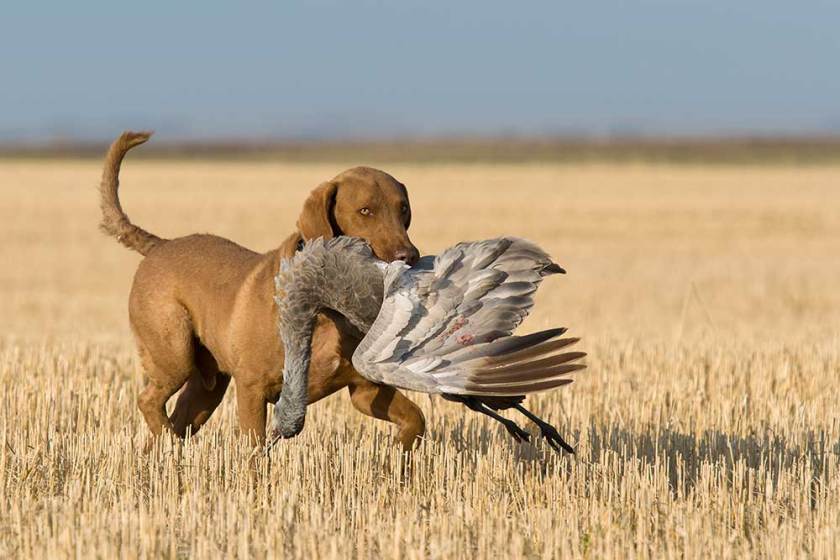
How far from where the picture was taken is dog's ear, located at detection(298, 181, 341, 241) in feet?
18.4

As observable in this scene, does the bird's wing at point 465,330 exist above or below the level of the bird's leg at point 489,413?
above

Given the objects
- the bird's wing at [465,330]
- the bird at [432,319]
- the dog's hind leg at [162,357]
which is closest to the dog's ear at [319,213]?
the bird at [432,319]

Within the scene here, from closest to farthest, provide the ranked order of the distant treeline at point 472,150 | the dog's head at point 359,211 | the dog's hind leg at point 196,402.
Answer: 1. the dog's head at point 359,211
2. the dog's hind leg at point 196,402
3. the distant treeline at point 472,150

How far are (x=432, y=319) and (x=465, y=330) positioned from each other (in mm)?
140

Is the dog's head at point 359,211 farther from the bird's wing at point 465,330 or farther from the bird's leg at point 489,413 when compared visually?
the bird's leg at point 489,413

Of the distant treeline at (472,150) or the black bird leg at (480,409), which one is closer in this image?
the black bird leg at (480,409)

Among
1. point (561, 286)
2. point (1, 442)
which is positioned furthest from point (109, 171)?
point (561, 286)

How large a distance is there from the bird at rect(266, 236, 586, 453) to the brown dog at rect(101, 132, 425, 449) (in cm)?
32

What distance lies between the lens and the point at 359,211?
560cm

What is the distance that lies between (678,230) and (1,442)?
25.4 m

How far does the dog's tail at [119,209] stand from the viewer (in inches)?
274

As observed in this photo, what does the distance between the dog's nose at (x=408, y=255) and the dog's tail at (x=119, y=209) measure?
209cm

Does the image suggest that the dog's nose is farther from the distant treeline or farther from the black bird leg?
the distant treeline

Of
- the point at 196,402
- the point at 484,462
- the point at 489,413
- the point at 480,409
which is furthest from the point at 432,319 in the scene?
the point at 196,402
